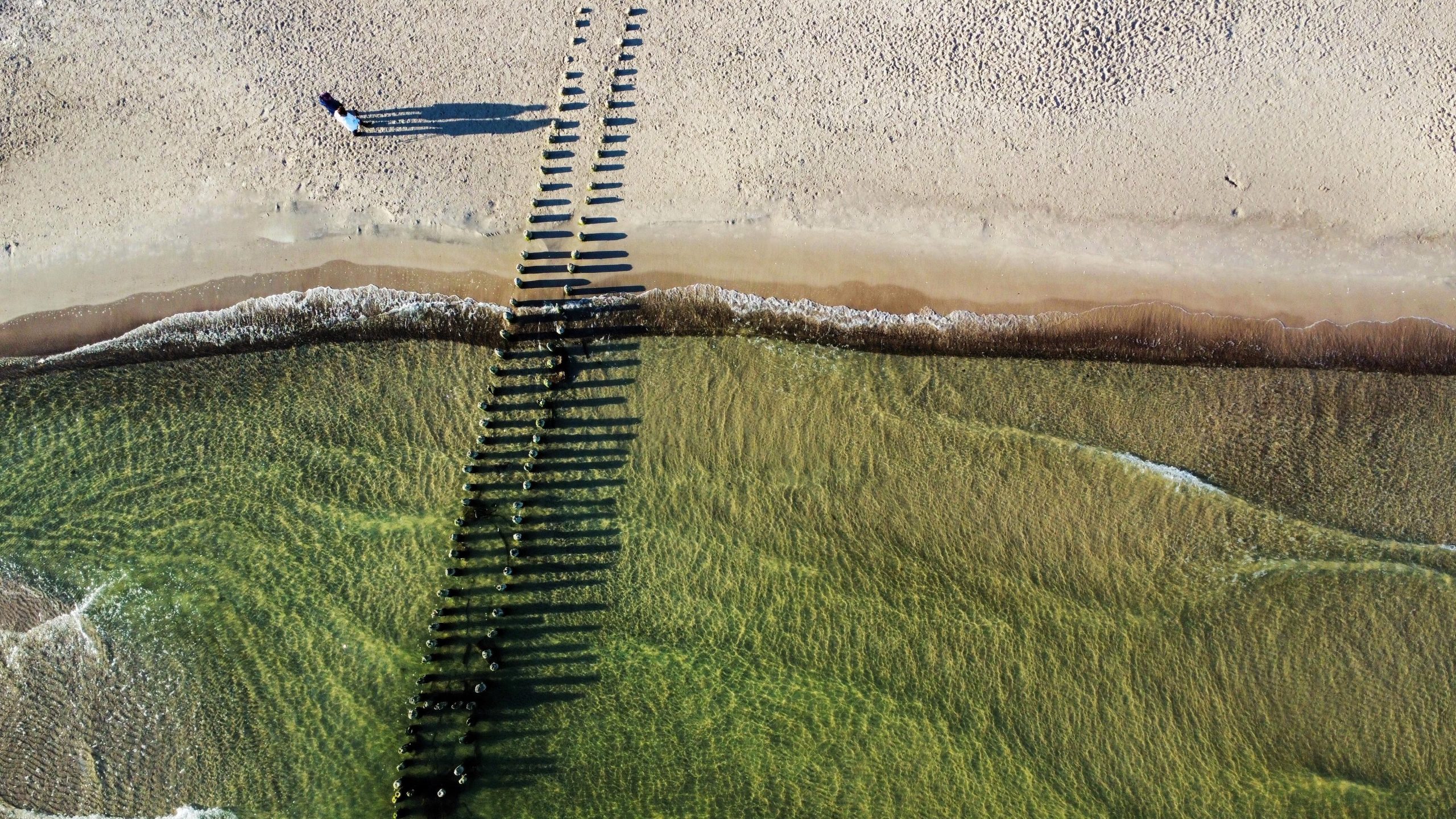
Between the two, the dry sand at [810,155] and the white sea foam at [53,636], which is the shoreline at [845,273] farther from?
the white sea foam at [53,636]

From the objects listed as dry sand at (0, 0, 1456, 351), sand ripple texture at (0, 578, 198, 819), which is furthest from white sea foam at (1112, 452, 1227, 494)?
sand ripple texture at (0, 578, 198, 819)

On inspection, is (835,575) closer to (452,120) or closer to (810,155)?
(810,155)

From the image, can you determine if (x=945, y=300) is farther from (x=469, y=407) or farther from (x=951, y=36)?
(x=469, y=407)

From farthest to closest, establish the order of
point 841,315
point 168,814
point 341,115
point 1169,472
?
1. point 841,315
2. point 341,115
3. point 1169,472
4. point 168,814

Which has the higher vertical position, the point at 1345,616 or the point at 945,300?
the point at 945,300

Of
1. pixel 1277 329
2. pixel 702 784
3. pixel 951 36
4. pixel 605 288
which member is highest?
pixel 951 36

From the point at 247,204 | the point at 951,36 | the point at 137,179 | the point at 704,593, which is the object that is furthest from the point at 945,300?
the point at 137,179

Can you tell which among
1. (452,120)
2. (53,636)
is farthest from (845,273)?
(53,636)
